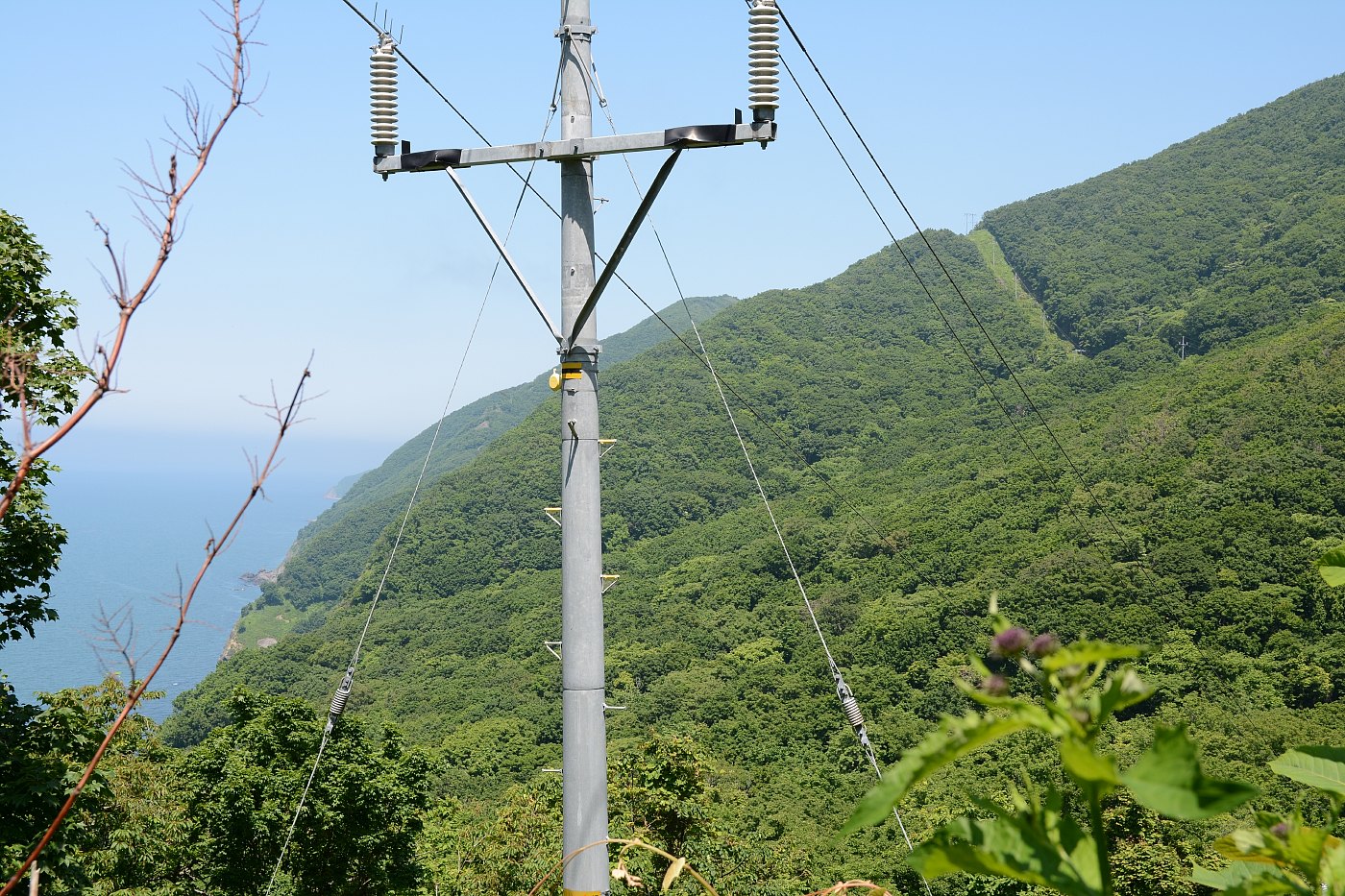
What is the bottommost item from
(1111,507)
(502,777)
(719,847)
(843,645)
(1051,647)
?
(1051,647)

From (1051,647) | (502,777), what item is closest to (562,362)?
(1051,647)

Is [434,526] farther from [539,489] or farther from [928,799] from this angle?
[928,799]

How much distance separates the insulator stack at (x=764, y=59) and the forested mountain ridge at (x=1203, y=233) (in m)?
67.7

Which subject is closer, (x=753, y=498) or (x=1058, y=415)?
(x=1058, y=415)

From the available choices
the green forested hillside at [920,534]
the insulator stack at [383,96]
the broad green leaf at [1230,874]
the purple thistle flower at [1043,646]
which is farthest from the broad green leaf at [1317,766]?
the green forested hillside at [920,534]

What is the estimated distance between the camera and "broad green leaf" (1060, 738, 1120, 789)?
2.73 ft

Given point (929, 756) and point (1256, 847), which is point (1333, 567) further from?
point (929, 756)

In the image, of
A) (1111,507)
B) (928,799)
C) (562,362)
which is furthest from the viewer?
(1111,507)

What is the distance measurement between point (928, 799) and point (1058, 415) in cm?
3929

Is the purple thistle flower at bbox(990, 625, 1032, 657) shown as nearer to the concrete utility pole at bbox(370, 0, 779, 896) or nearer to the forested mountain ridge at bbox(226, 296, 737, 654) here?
the concrete utility pole at bbox(370, 0, 779, 896)

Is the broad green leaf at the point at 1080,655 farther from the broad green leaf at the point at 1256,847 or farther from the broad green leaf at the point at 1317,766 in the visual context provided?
the broad green leaf at the point at 1317,766

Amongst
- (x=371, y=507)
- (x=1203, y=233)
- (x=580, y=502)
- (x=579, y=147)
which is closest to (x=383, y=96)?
(x=579, y=147)

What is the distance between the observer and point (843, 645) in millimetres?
45188

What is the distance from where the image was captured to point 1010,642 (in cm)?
88
